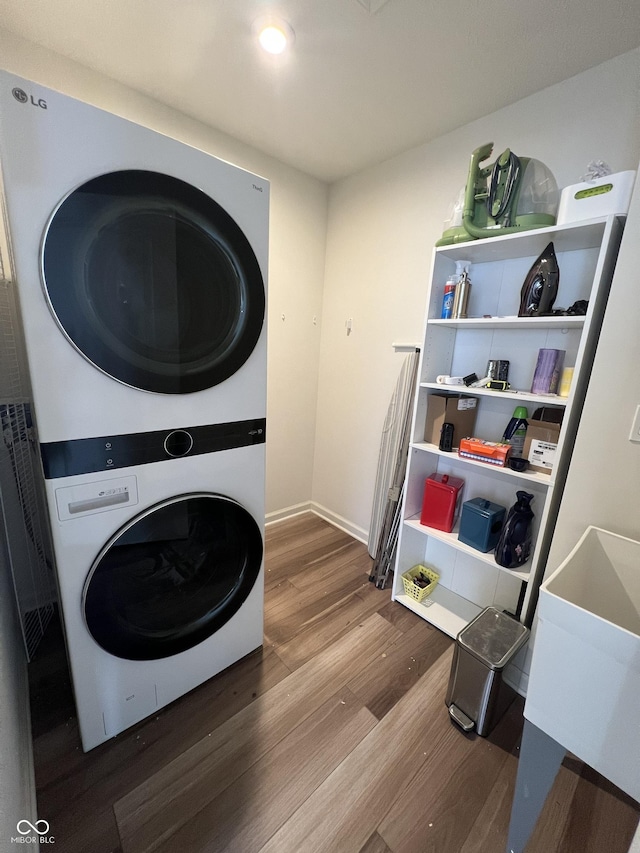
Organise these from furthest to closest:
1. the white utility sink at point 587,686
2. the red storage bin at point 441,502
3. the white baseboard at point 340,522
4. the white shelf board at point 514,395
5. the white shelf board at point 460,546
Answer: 1. the white baseboard at point 340,522
2. the red storage bin at point 441,502
3. the white shelf board at point 460,546
4. the white shelf board at point 514,395
5. the white utility sink at point 587,686

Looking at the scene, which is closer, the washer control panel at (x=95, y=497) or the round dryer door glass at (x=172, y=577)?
the washer control panel at (x=95, y=497)

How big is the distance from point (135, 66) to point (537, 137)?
1672 mm

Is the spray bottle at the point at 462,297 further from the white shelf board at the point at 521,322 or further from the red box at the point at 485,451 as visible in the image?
the red box at the point at 485,451

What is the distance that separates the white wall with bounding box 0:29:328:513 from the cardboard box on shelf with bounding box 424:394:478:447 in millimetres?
1064

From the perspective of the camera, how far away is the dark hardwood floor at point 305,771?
0.93m

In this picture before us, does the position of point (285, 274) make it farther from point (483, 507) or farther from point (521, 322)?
point (483, 507)

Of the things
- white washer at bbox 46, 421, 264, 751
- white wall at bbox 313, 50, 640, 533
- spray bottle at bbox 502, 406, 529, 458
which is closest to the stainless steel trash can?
spray bottle at bbox 502, 406, 529, 458

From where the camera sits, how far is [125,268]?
88cm

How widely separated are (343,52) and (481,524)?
76.4 inches

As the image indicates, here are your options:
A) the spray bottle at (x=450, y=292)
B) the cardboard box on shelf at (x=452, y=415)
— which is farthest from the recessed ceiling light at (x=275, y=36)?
the cardboard box on shelf at (x=452, y=415)

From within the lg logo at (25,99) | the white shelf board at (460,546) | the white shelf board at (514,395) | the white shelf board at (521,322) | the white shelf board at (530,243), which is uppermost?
the lg logo at (25,99)

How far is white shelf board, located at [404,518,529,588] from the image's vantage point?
53.6 inches

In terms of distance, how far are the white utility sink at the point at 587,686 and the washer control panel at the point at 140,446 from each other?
0.93 meters

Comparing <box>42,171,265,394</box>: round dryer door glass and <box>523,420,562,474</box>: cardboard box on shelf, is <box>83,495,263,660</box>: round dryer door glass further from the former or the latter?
<box>523,420,562,474</box>: cardboard box on shelf
